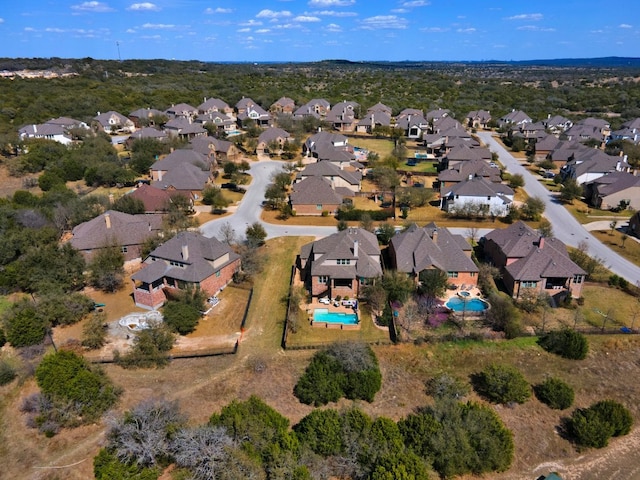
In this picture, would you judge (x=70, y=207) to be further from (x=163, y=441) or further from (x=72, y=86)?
(x=72, y=86)

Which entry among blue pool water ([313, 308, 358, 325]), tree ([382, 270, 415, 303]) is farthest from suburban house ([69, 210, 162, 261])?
tree ([382, 270, 415, 303])

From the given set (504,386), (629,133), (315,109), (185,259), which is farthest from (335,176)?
(629,133)

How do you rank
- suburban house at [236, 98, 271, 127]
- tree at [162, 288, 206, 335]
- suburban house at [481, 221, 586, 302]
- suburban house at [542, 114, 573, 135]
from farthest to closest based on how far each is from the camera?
suburban house at [236, 98, 271, 127] < suburban house at [542, 114, 573, 135] < suburban house at [481, 221, 586, 302] < tree at [162, 288, 206, 335]

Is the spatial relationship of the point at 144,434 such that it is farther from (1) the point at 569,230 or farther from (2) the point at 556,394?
(1) the point at 569,230

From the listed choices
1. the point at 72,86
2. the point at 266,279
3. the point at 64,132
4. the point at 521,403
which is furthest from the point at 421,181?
the point at 72,86

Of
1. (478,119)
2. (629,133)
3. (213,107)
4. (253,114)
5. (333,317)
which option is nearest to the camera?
(333,317)

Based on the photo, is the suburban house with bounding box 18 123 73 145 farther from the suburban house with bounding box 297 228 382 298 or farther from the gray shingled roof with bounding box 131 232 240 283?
the suburban house with bounding box 297 228 382 298
